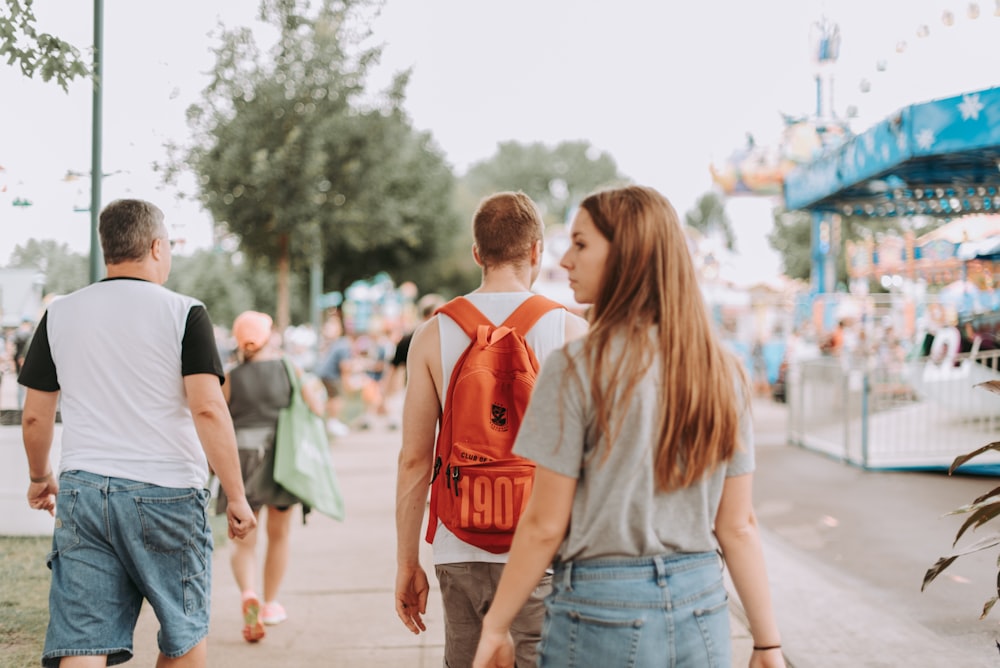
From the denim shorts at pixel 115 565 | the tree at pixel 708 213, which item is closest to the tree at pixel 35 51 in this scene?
the denim shorts at pixel 115 565

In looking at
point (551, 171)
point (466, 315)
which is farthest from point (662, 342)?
point (551, 171)

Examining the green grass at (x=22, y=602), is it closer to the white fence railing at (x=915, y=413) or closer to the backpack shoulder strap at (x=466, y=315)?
the backpack shoulder strap at (x=466, y=315)

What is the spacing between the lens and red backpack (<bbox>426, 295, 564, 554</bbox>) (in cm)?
238

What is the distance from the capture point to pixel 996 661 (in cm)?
432

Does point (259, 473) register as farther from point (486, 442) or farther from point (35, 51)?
point (486, 442)

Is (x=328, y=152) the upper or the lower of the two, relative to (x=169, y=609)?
upper

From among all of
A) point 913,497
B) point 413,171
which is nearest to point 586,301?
point 913,497

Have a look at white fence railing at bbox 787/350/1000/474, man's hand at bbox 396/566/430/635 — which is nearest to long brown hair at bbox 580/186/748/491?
man's hand at bbox 396/566/430/635

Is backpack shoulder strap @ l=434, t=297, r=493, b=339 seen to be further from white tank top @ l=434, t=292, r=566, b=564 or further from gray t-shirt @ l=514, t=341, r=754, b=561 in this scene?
gray t-shirt @ l=514, t=341, r=754, b=561

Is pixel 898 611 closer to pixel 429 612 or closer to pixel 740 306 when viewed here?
pixel 429 612

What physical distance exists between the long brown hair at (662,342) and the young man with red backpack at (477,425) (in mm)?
522

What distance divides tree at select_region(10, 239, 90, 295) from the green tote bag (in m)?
1.51

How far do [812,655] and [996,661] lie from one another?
0.77m

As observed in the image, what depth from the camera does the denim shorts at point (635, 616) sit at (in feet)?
6.02
